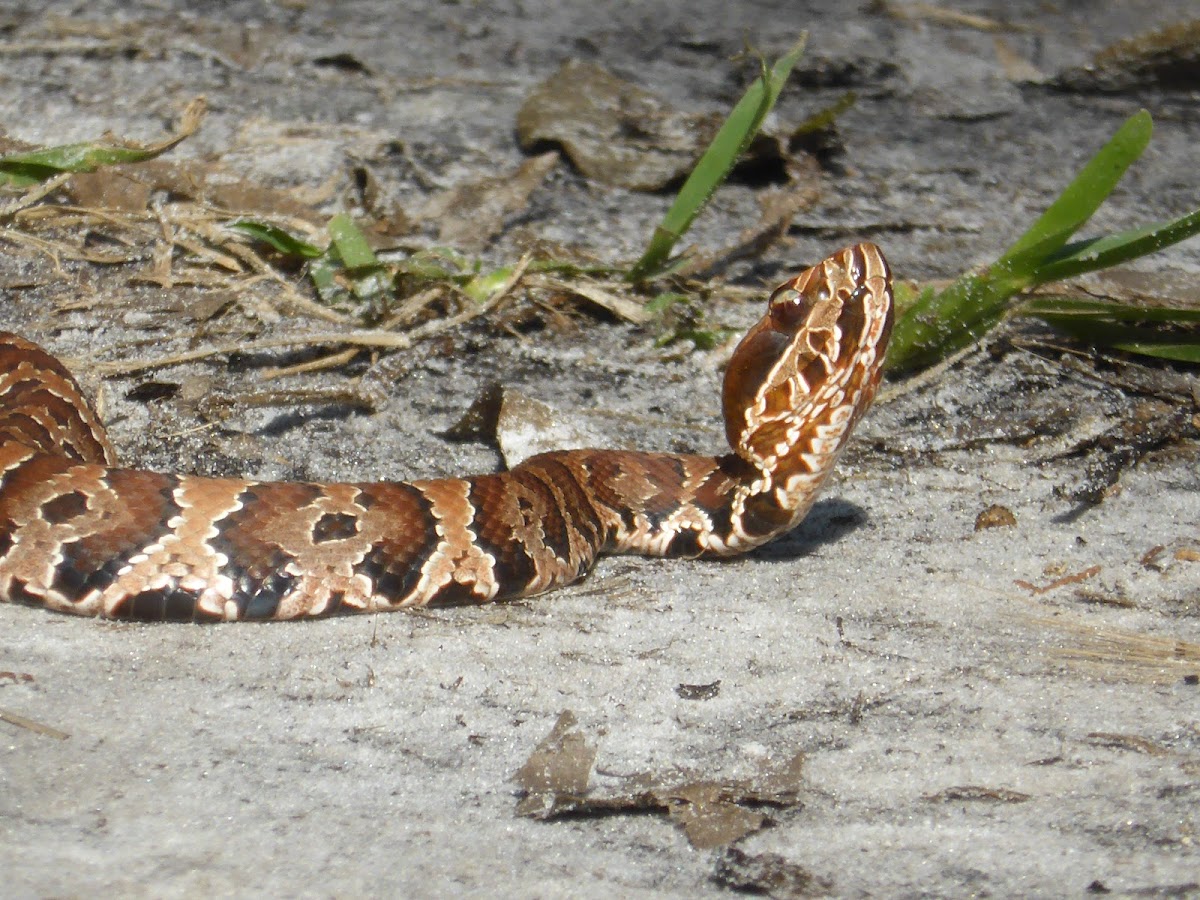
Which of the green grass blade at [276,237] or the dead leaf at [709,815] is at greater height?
the green grass blade at [276,237]

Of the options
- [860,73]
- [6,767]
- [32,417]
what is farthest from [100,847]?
[860,73]

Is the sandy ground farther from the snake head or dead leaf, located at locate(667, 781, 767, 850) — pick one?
the snake head

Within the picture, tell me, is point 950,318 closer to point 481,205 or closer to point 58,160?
point 481,205

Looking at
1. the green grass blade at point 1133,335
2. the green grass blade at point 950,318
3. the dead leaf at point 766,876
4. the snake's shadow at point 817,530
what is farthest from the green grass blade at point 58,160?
the dead leaf at point 766,876

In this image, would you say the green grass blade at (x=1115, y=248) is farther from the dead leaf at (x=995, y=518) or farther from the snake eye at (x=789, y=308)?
the snake eye at (x=789, y=308)

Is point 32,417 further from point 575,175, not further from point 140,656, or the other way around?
point 575,175

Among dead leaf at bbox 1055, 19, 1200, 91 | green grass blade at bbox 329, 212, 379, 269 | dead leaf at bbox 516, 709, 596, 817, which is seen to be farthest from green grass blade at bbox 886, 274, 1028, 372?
dead leaf at bbox 1055, 19, 1200, 91
